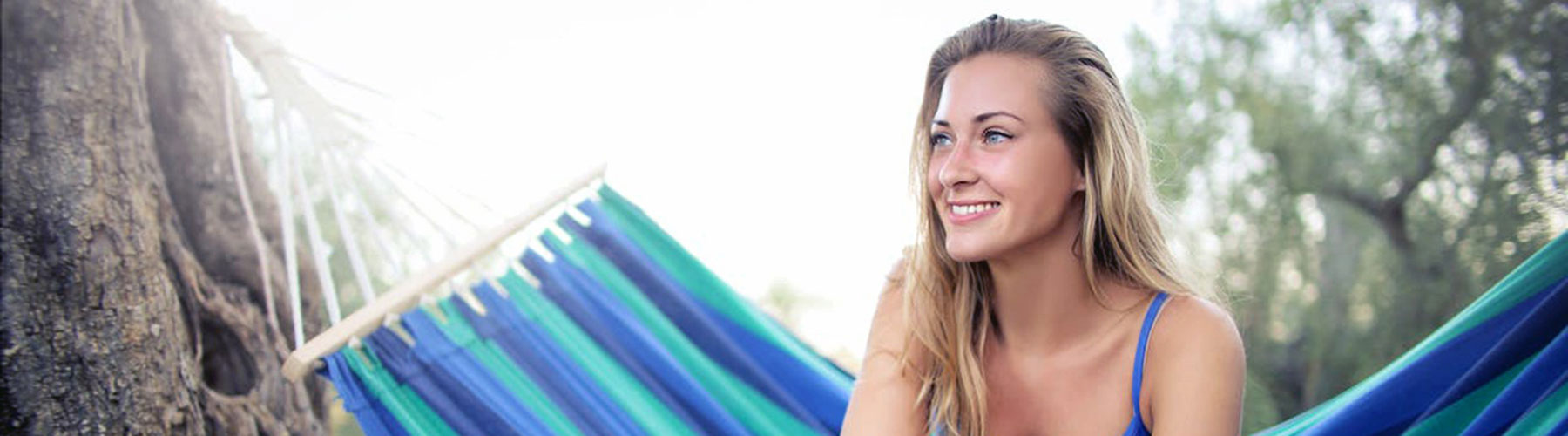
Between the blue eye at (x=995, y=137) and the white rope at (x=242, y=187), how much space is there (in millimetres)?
1528

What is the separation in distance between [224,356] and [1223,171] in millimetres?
6113

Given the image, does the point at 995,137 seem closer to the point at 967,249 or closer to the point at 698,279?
the point at 967,249

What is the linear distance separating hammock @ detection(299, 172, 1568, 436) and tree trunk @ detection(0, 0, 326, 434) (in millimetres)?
334

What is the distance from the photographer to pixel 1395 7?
627 centimetres

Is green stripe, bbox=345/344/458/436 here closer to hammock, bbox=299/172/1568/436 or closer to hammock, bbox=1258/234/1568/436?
hammock, bbox=299/172/1568/436

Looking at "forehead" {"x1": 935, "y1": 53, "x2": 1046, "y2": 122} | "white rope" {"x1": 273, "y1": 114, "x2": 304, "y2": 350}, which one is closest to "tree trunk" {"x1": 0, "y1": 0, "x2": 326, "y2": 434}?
"white rope" {"x1": 273, "y1": 114, "x2": 304, "y2": 350}

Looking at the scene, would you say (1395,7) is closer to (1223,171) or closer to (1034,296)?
(1223,171)

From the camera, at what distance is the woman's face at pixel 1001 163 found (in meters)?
1.71

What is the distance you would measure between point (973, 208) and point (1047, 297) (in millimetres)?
261

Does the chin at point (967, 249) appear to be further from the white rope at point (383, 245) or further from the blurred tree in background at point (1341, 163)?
the blurred tree in background at point (1341, 163)

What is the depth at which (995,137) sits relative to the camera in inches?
67.9

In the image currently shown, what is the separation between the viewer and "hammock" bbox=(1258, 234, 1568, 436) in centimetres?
159

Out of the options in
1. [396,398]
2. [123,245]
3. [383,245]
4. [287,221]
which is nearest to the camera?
[396,398]

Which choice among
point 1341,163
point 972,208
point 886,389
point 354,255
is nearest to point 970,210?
point 972,208
